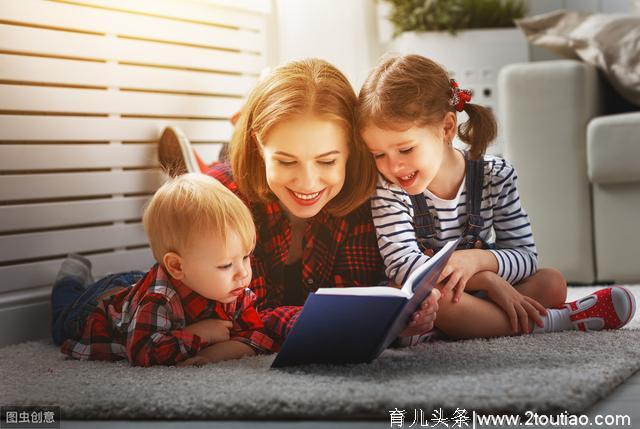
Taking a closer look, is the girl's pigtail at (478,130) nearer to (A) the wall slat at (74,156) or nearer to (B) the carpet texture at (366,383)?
(B) the carpet texture at (366,383)

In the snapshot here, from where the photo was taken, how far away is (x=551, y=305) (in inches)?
54.2

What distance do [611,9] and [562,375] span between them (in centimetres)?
237

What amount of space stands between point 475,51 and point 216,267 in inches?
71.7

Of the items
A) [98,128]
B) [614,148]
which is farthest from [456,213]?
[98,128]

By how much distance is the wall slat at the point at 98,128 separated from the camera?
5.43ft

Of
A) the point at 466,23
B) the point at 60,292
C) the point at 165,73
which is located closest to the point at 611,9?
the point at 466,23

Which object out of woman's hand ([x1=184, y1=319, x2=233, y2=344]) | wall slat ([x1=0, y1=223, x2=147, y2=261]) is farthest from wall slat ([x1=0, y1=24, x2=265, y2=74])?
woman's hand ([x1=184, y1=319, x2=233, y2=344])

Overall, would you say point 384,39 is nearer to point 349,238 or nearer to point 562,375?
point 349,238

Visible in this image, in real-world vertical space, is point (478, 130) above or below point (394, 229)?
above

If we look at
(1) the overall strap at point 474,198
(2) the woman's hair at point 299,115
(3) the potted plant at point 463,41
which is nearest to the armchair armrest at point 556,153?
(3) the potted plant at point 463,41

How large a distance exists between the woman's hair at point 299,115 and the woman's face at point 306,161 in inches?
0.5

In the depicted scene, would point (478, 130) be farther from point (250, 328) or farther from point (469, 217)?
point (250, 328)

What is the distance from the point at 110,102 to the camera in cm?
188

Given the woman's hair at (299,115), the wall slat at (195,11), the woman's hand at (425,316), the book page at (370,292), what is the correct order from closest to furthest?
1. the book page at (370,292)
2. the woman's hand at (425,316)
3. the woman's hair at (299,115)
4. the wall slat at (195,11)
